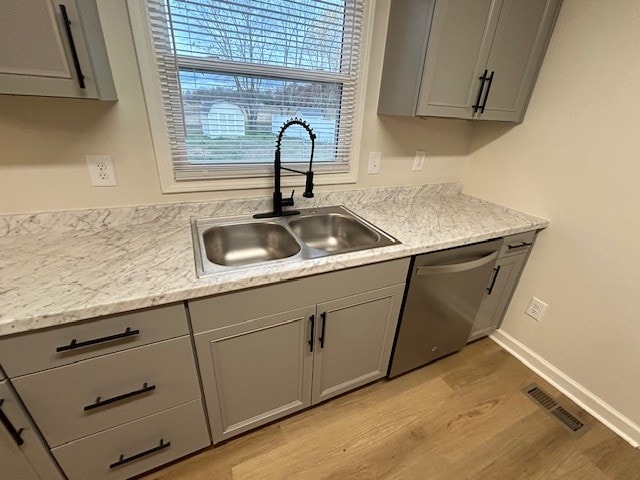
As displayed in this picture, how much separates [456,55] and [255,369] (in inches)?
65.7

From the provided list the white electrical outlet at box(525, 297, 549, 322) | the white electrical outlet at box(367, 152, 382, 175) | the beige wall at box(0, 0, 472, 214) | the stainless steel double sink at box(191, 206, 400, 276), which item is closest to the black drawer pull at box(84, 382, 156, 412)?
the stainless steel double sink at box(191, 206, 400, 276)

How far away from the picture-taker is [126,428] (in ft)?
3.35

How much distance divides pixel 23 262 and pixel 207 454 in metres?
1.07

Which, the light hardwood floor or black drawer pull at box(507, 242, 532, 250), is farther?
black drawer pull at box(507, 242, 532, 250)

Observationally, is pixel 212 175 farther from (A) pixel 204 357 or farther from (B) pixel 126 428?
(B) pixel 126 428

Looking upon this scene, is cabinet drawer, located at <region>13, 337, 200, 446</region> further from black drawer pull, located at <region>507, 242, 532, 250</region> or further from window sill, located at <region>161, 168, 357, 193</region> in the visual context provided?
black drawer pull, located at <region>507, 242, 532, 250</region>

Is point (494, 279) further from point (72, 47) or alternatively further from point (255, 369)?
point (72, 47)

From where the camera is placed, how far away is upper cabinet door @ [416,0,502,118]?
4.11ft

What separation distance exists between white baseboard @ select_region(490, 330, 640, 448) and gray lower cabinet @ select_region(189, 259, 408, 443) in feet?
3.39

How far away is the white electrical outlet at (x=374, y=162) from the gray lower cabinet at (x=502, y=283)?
0.83 meters

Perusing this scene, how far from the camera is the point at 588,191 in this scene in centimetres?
145

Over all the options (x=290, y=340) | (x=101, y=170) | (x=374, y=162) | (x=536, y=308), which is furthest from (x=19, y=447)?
(x=536, y=308)

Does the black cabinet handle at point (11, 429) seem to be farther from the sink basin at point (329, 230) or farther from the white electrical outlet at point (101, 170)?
the sink basin at point (329, 230)

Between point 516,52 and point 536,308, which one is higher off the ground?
point 516,52
